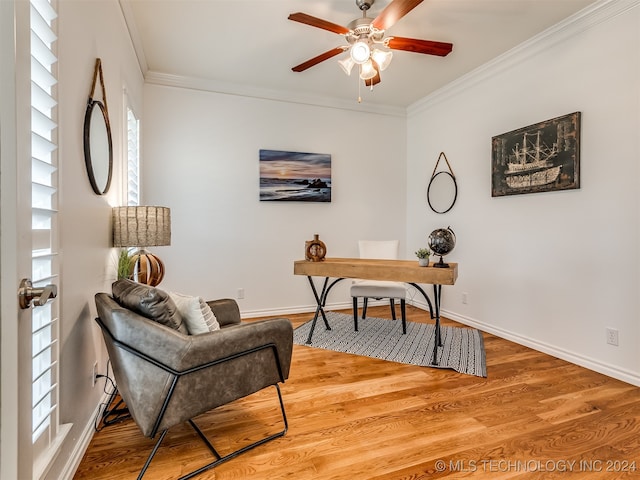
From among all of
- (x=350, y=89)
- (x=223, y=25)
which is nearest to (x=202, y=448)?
(x=223, y=25)

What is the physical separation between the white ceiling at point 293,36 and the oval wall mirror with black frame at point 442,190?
3.39 ft

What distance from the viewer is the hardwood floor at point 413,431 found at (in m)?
1.58

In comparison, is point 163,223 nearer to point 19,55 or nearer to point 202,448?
point 202,448

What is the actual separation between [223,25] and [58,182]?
7.00 feet

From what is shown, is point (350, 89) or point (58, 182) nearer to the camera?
point (58, 182)

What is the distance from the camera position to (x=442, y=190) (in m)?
4.25

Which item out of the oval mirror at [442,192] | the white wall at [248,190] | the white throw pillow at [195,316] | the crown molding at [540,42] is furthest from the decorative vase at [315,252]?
the crown molding at [540,42]

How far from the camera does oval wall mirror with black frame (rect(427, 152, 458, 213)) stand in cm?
410

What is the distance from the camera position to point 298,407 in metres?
2.13

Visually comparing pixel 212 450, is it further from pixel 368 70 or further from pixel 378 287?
pixel 368 70

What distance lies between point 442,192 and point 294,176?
182 cm

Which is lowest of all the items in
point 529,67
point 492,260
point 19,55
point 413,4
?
point 492,260

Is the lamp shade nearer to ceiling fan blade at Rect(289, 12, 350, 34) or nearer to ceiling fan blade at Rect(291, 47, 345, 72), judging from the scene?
ceiling fan blade at Rect(289, 12, 350, 34)

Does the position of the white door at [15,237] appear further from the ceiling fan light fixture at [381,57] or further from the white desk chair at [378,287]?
the white desk chair at [378,287]
